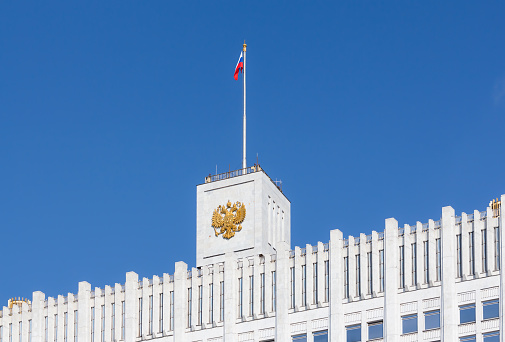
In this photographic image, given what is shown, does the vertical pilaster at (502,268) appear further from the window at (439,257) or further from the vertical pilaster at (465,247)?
the window at (439,257)

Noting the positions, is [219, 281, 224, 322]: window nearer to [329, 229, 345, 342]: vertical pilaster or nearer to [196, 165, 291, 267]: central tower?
[196, 165, 291, 267]: central tower

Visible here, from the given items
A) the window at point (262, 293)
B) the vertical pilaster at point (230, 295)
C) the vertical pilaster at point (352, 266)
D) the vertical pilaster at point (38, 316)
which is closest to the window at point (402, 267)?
the vertical pilaster at point (352, 266)

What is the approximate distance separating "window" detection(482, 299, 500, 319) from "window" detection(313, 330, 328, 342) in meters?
13.3

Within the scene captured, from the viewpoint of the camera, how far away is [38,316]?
470 ft

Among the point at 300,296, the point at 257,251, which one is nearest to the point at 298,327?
the point at 300,296

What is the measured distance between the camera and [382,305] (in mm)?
127188

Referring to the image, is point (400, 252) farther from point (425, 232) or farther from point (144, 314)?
point (144, 314)

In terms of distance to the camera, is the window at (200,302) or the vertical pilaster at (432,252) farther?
the window at (200,302)

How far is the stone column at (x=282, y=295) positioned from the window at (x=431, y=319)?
11.8 m

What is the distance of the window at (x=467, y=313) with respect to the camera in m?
124

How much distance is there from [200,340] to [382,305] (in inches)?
654

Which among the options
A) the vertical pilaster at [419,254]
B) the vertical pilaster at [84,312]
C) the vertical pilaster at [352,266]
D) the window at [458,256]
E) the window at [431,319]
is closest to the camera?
the window at [431,319]

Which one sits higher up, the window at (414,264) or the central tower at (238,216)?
the central tower at (238,216)

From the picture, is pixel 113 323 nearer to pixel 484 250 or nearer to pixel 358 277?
pixel 358 277
